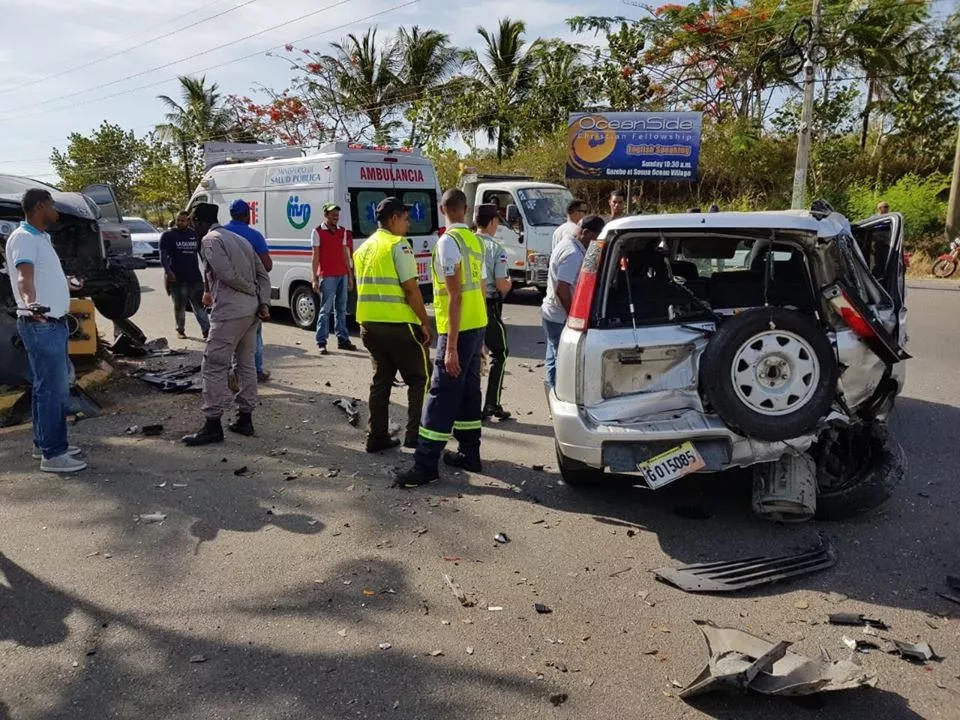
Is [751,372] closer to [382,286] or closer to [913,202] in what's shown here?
[382,286]

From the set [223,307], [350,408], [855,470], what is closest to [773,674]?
[855,470]

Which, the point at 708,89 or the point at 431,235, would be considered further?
the point at 708,89

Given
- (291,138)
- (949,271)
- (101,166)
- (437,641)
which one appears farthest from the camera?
(101,166)

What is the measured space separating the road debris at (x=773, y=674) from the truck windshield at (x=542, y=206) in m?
11.4

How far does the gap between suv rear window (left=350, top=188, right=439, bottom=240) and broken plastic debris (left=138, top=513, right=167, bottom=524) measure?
18.4 ft

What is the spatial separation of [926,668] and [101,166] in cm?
5197

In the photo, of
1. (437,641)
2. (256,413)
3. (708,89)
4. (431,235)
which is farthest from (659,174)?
(437,641)

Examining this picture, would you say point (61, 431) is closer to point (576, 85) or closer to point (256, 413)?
point (256, 413)

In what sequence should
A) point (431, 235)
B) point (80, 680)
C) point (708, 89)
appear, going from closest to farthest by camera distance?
point (80, 680), point (431, 235), point (708, 89)

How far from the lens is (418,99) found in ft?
104

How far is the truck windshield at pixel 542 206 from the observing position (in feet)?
45.2

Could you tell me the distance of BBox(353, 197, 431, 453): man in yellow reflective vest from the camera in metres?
5.14

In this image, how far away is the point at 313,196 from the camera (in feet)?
33.9

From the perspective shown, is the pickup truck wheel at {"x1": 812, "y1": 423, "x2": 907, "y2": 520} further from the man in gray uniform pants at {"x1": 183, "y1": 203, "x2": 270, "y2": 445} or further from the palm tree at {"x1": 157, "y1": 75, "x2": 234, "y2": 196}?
the palm tree at {"x1": 157, "y1": 75, "x2": 234, "y2": 196}
